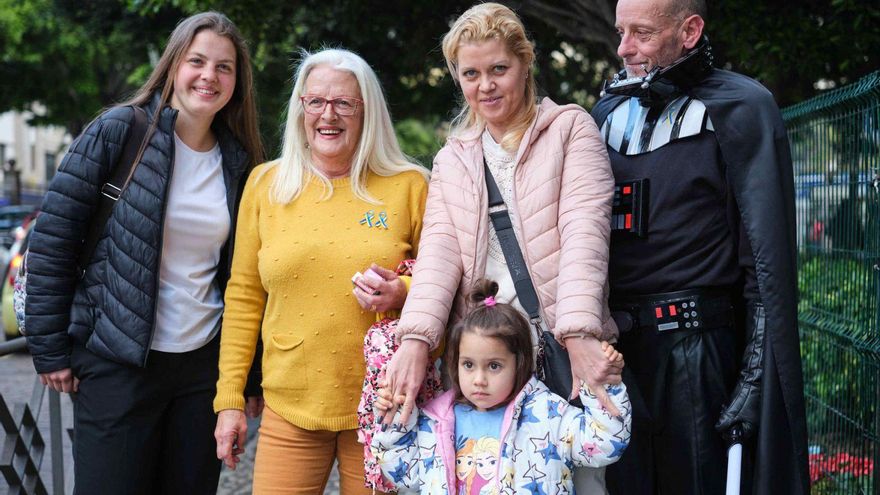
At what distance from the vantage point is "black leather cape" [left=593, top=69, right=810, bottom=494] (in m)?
2.86

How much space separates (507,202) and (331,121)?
0.75 meters

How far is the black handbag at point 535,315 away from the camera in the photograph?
276 centimetres

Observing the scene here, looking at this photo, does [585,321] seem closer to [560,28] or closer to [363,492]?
[363,492]

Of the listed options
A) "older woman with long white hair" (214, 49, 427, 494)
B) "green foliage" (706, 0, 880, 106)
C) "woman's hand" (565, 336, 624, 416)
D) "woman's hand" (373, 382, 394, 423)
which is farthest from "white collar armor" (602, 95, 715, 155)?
"green foliage" (706, 0, 880, 106)

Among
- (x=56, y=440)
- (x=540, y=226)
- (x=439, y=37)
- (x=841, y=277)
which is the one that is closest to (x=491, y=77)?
(x=540, y=226)

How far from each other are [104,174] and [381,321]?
3.69ft

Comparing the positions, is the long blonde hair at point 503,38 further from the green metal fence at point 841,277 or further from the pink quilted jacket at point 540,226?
the green metal fence at point 841,277

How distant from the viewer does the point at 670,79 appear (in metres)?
3.07

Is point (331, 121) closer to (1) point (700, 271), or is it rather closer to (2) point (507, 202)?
(2) point (507, 202)

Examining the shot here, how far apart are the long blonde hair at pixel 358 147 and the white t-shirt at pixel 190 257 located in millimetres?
319

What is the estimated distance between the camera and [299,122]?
3.34 m

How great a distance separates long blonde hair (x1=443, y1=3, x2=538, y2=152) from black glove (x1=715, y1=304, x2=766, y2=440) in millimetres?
942

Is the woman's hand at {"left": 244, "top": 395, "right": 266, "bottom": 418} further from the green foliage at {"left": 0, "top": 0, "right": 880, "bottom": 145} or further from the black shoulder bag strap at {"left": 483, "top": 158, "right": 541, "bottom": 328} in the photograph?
the black shoulder bag strap at {"left": 483, "top": 158, "right": 541, "bottom": 328}

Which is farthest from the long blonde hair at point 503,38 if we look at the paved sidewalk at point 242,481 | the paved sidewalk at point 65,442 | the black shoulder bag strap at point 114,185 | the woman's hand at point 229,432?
the paved sidewalk at point 242,481
